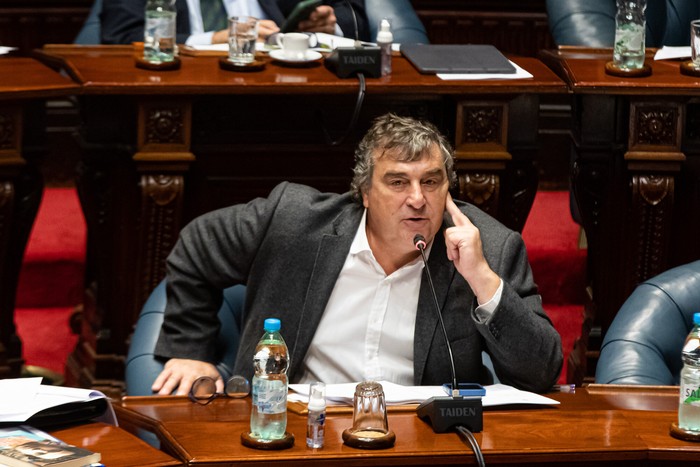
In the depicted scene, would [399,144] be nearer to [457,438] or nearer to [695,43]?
[457,438]

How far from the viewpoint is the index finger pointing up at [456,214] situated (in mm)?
2627

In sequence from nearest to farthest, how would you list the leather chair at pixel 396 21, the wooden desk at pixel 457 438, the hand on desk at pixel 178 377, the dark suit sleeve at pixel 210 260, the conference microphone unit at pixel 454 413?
the wooden desk at pixel 457 438 < the conference microphone unit at pixel 454 413 < the hand on desk at pixel 178 377 < the dark suit sleeve at pixel 210 260 < the leather chair at pixel 396 21

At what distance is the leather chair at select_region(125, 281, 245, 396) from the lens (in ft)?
8.55

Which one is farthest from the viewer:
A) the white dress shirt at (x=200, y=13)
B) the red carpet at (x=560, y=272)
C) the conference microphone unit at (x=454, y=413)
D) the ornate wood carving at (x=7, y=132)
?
the red carpet at (x=560, y=272)

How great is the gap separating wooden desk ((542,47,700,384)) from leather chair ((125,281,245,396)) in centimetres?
111

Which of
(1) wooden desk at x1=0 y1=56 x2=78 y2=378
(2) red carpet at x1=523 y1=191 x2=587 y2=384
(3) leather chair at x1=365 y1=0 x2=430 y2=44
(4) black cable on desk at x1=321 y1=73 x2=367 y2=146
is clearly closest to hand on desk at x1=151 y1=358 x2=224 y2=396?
(1) wooden desk at x1=0 y1=56 x2=78 y2=378

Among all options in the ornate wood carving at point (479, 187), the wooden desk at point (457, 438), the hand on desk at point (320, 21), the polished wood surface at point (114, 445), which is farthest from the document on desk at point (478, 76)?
the polished wood surface at point (114, 445)

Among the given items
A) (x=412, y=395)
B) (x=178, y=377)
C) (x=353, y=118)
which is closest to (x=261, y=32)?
(x=353, y=118)

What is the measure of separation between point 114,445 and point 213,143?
61.6 inches

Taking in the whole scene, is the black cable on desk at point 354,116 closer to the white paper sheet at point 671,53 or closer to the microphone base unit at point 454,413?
the white paper sheet at point 671,53

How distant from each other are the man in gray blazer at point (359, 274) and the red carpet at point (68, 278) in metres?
1.23

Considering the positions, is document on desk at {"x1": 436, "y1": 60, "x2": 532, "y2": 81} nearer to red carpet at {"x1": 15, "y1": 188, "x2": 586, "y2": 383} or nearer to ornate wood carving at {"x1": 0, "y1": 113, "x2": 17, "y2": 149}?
red carpet at {"x1": 15, "y1": 188, "x2": 586, "y2": 383}

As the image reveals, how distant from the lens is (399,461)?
2.02 metres

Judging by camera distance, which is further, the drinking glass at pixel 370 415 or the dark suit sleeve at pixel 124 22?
the dark suit sleeve at pixel 124 22
